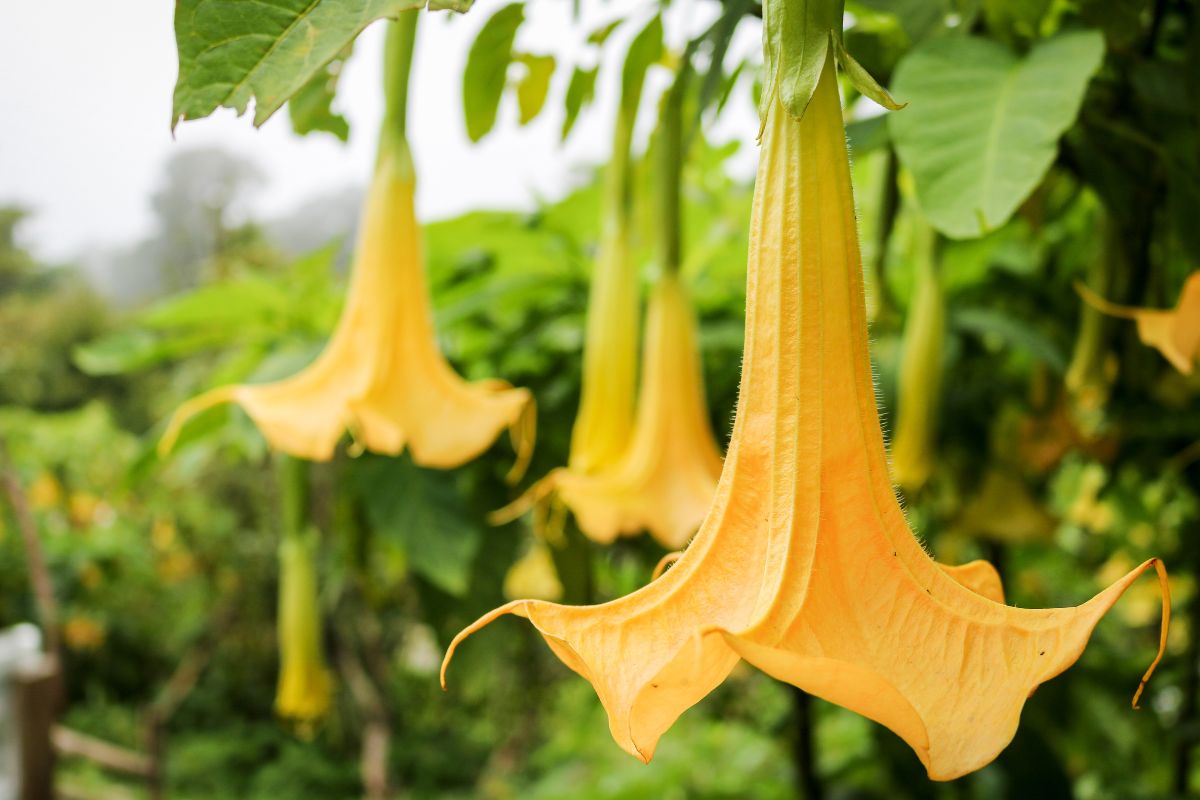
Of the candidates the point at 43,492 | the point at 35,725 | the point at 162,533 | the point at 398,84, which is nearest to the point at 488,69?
the point at 398,84

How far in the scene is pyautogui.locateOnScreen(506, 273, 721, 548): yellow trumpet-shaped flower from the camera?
0.49 metres

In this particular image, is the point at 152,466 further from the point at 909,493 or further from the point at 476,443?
the point at 909,493

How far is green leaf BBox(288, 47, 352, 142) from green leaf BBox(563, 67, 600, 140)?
120 mm

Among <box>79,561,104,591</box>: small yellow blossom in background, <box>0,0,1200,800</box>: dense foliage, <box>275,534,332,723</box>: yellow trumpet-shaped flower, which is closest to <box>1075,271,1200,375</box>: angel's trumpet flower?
<box>0,0,1200,800</box>: dense foliage

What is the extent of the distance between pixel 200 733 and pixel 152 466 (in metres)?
4.43

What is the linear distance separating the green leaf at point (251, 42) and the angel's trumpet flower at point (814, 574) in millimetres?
107

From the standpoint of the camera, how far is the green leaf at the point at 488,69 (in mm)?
449

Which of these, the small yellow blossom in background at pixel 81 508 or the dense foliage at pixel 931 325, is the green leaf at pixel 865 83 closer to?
the dense foliage at pixel 931 325

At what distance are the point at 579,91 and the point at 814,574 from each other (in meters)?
0.37

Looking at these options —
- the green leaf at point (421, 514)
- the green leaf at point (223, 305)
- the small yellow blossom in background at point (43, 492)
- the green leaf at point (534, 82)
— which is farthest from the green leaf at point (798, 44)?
the small yellow blossom in background at point (43, 492)

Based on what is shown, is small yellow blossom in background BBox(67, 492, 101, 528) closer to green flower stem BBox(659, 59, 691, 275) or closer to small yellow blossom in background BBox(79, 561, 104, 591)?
small yellow blossom in background BBox(79, 561, 104, 591)

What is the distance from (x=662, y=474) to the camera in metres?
0.49

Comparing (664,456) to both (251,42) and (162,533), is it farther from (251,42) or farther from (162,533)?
(162,533)

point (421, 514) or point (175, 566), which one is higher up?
point (421, 514)
